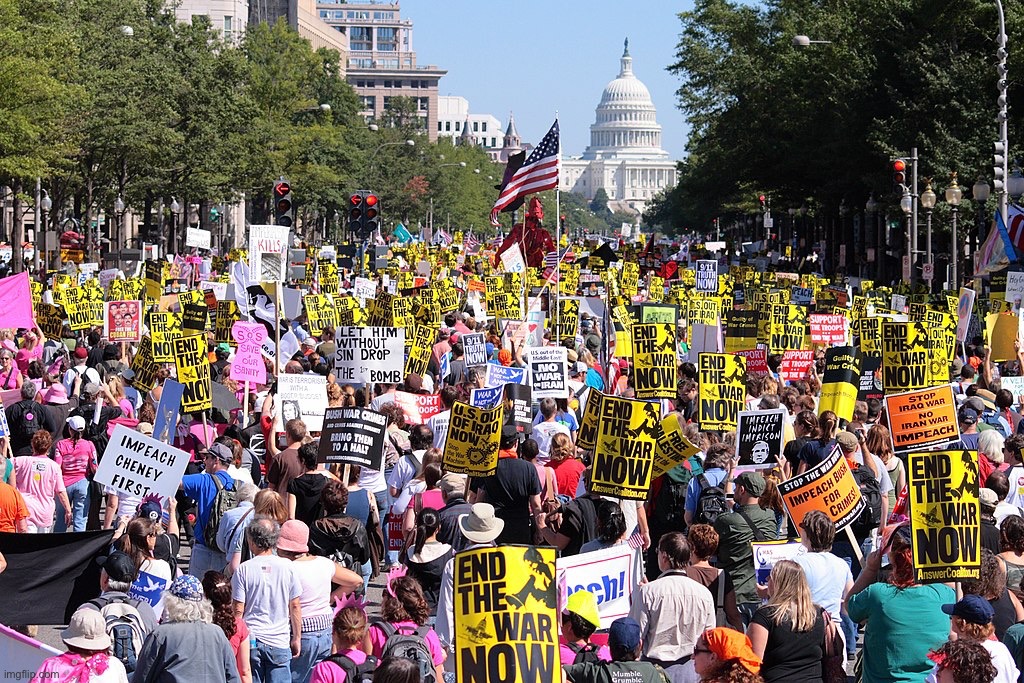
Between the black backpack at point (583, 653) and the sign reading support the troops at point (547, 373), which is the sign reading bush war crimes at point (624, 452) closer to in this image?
the black backpack at point (583, 653)

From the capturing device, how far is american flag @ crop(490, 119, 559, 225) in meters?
30.2

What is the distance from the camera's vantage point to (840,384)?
1662 centimetres

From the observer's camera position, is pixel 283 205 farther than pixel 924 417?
Yes

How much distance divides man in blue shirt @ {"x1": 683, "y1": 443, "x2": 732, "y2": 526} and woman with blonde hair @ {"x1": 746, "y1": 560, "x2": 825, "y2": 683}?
11.9 ft

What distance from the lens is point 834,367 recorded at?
16594 mm

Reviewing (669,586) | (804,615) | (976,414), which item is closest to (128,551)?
(669,586)

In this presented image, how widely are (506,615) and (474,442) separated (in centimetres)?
489

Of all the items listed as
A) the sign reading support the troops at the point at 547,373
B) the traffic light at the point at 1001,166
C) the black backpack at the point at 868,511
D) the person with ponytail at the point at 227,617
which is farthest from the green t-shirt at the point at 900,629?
the traffic light at the point at 1001,166

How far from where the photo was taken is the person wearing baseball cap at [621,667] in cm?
733

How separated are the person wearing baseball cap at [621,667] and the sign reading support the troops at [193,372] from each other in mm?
8514

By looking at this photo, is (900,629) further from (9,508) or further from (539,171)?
(539,171)

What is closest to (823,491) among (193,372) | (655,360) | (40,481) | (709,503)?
(709,503)

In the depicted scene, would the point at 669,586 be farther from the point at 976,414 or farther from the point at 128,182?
the point at 128,182

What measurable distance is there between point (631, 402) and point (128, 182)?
5238 cm
